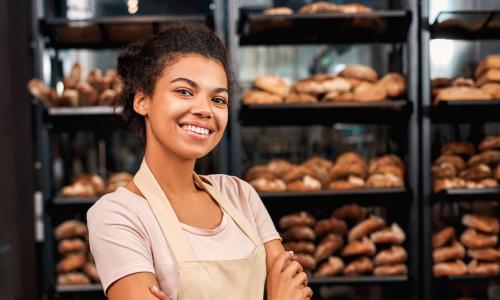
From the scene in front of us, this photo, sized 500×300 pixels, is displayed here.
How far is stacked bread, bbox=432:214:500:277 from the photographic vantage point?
102 inches

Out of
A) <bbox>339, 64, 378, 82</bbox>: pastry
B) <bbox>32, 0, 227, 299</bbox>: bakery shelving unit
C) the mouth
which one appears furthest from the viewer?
<bbox>339, 64, 378, 82</bbox>: pastry

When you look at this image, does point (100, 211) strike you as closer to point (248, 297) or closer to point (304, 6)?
point (248, 297)

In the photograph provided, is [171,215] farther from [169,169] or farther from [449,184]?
[449,184]

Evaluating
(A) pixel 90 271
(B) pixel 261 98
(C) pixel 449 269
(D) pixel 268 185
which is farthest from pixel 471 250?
(A) pixel 90 271

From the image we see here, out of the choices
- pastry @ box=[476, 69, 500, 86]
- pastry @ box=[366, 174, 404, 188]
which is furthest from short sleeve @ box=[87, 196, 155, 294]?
pastry @ box=[476, 69, 500, 86]

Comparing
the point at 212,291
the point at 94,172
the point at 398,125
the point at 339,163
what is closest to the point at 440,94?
the point at 398,125

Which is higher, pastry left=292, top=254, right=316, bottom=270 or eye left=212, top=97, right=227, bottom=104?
eye left=212, top=97, right=227, bottom=104

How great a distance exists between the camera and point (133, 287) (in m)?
0.87

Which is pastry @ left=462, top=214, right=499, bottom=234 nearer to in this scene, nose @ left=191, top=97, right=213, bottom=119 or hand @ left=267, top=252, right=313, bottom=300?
hand @ left=267, top=252, right=313, bottom=300

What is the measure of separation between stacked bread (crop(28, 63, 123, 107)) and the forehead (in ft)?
5.21

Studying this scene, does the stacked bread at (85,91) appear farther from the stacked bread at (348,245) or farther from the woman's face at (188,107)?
the woman's face at (188,107)

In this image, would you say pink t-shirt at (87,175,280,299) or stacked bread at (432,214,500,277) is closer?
pink t-shirt at (87,175,280,299)

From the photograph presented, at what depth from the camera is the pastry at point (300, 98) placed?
8.61ft

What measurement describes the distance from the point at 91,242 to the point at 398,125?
7.33 feet
